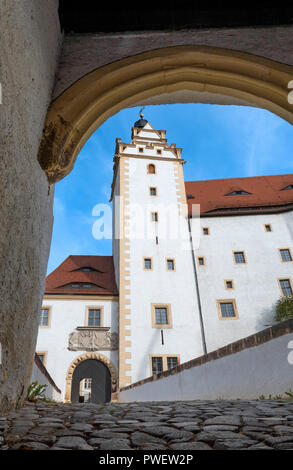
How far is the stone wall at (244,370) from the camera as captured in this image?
4938 mm

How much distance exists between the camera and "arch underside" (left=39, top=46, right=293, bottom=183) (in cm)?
346

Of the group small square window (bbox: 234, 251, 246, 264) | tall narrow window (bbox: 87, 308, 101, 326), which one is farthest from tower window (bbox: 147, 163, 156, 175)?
tall narrow window (bbox: 87, 308, 101, 326)

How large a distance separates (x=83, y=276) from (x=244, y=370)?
15.8 metres

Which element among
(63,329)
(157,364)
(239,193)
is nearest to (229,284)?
(157,364)

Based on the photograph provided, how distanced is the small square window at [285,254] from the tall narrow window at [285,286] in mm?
1290

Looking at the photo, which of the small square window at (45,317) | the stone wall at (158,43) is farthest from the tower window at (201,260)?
the stone wall at (158,43)

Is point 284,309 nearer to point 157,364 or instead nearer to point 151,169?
point 157,364

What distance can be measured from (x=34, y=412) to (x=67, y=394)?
1546cm

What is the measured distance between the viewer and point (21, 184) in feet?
8.40

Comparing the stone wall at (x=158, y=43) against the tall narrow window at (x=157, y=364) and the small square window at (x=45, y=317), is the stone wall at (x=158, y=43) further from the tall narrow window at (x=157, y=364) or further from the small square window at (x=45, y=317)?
the small square window at (x=45, y=317)

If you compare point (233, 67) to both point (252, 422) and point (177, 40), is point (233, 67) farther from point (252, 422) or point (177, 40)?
point (252, 422)
